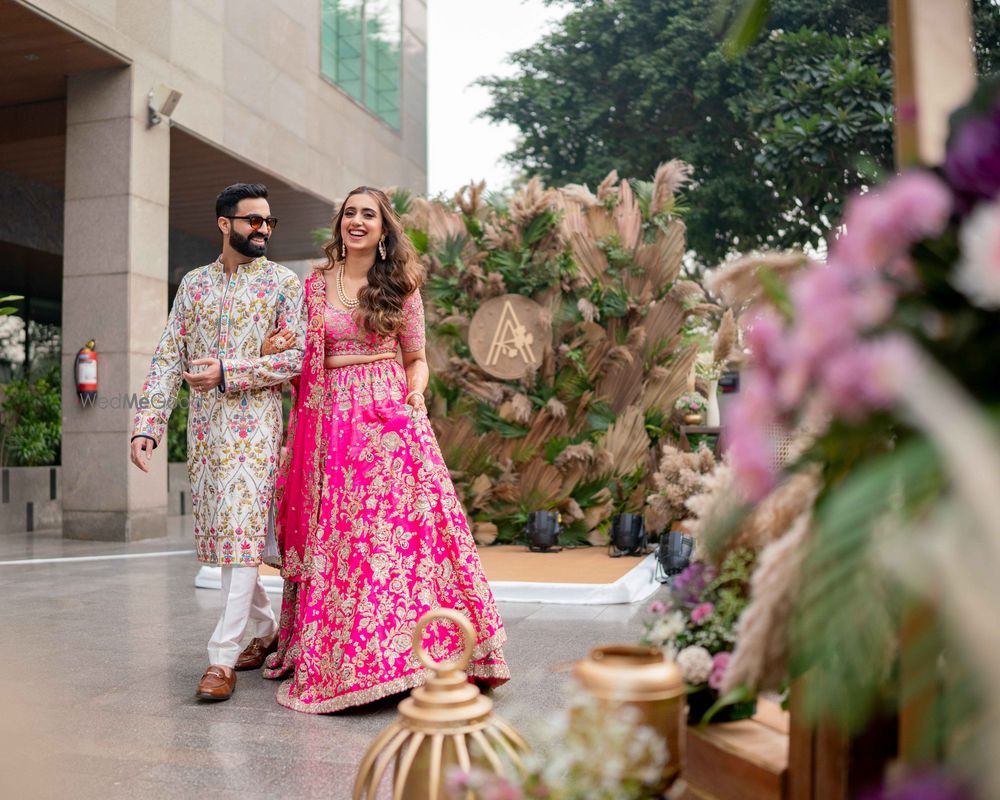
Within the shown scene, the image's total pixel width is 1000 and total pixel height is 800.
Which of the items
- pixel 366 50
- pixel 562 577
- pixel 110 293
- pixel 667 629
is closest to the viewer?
pixel 667 629

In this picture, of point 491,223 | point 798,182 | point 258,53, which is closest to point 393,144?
point 258,53

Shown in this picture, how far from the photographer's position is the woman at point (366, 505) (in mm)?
3311

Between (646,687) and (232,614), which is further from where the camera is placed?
(232,614)

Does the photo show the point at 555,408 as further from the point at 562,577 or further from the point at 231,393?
the point at 231,393

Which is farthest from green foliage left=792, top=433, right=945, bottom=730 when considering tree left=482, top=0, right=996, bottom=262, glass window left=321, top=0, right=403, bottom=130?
glass window left=321, top=0, right=403, bottom=130

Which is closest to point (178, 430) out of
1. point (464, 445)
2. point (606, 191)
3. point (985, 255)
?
point (464, 445)

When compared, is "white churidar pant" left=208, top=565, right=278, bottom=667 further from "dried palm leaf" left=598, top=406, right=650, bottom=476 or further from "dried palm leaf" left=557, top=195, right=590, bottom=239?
"dried palm leaf" left=557, top=195, right=590, bottom=239

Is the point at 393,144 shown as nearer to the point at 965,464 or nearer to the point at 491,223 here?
the point at 491,223

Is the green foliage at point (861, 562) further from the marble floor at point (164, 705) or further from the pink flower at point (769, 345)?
the marble floor at point (164, 705)

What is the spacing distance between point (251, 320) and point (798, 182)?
1092 cm

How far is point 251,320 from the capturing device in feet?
12.0

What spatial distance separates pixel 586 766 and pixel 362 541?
218cm

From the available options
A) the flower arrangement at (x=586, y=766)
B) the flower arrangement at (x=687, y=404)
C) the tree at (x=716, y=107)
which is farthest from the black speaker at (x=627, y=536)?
the tree at (x=716, y=107)

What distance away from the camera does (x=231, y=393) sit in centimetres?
357
